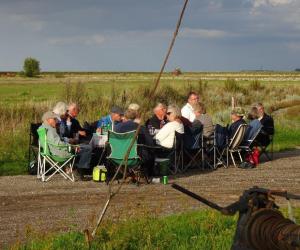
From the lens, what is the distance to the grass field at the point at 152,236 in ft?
18.5

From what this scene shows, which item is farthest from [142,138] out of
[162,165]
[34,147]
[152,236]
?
[152,236]

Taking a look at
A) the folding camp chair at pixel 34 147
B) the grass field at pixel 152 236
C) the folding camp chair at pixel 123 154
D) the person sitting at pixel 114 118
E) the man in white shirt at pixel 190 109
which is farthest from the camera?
the man in white shirt at pixel 190 109

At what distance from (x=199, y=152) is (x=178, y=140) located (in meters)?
0.86

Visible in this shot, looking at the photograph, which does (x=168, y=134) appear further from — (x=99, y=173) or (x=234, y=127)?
(x=234, y=127)

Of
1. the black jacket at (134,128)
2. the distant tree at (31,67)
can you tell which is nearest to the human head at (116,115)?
the black jacket at (134,128)

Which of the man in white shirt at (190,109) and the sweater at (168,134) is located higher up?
the man in white shirt at (190,109)

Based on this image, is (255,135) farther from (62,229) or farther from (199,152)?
(62,229)

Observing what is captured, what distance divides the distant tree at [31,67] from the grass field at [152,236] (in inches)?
4885

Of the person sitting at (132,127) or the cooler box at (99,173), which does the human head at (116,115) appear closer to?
the person sitting at (132,127)

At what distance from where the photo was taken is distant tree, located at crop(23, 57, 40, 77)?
128500mm

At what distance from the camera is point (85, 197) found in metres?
9.51

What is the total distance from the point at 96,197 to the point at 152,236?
3.59 metres

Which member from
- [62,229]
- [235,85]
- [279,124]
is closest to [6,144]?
[62,229]

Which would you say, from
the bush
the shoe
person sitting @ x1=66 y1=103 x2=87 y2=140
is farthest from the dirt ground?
the bush
